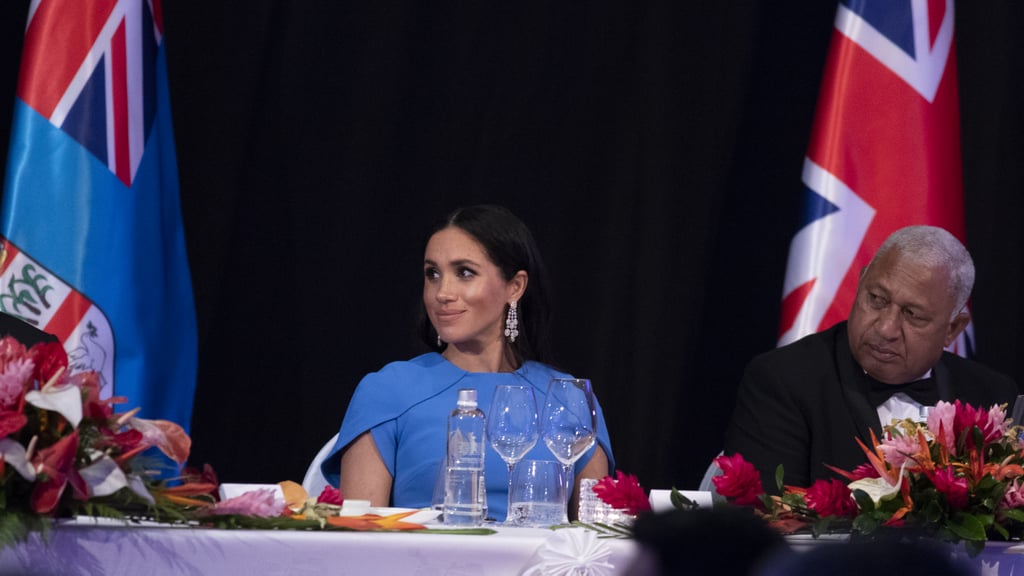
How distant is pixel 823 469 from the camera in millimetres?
3146

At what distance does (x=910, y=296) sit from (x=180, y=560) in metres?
2.07

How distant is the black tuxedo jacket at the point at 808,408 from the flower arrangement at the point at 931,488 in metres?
1.02

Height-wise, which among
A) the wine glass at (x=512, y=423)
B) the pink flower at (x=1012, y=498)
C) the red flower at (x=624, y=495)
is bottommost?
the red flower at (x=624, y=495)

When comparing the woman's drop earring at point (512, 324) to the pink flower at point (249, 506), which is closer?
the pink flower at point (249, 506)

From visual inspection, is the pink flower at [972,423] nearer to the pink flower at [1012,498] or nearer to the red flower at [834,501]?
the pink flower at [1012,498]

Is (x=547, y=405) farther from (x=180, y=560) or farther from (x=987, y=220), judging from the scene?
(x=987, y=220)

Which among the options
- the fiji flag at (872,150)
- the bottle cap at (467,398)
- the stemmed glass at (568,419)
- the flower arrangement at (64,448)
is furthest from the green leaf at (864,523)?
the fiji flag at (872,150)

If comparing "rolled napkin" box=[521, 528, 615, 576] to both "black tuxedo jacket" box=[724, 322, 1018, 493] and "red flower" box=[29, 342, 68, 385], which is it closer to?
"red flower" box=[29, 342, 68, 385]

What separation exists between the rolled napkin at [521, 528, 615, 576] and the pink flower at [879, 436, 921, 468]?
485 mm

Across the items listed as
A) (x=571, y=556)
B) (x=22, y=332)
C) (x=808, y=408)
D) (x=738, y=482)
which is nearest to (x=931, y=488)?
(x=738, y=482)

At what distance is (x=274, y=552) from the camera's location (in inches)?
69.9

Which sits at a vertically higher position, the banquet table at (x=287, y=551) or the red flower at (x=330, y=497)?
the red flower at (x=330, y=497)

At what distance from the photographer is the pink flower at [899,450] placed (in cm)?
199

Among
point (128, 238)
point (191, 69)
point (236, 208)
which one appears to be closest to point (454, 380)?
point (128, 238)
